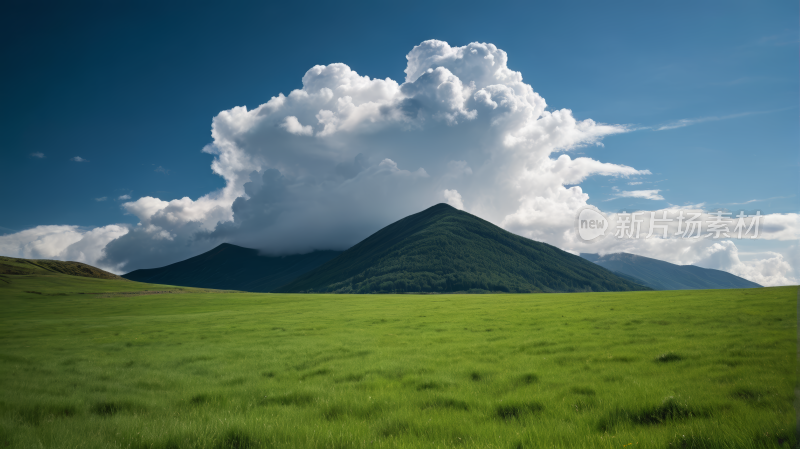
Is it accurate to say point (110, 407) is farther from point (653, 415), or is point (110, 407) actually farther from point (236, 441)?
point (653, 415)

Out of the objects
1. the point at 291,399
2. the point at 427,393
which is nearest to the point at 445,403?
the point at 427,393

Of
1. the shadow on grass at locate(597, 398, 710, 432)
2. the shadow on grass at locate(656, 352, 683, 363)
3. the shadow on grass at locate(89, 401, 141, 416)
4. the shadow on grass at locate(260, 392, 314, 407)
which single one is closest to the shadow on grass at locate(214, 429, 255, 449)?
the shadow on grass at locate(260, 392, 314, 407)

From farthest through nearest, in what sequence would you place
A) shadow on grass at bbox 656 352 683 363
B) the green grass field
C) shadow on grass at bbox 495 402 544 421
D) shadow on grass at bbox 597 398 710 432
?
shadow on grass at bbox 656 352 683 363, shadow on grass at bbox 495 402 544 421, shadow on grass at bbox 597 398 710 432, the green grass field

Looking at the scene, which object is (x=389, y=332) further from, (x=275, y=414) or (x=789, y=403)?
(x=789, y=403)

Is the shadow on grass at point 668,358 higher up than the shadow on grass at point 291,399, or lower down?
higher up

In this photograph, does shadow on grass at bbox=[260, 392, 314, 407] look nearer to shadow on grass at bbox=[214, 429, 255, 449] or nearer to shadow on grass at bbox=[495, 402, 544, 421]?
shadow on grass at bbox=[214, 429, 255, 449]

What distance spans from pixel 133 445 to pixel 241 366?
843 cm

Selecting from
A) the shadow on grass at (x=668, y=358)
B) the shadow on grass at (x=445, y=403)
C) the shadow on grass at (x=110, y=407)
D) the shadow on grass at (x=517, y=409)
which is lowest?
the shadow on grass at (x=110, y=407)

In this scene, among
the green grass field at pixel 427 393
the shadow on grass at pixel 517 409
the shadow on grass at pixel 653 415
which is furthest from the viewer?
the shadow on grass at pixel 517 409

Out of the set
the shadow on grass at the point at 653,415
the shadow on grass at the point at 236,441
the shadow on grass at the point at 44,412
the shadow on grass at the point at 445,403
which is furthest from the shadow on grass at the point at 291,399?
the shadow on grass at the point at 653,415

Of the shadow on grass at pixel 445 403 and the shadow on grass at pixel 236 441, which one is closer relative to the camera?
the shadow on grass at pixel 236 441

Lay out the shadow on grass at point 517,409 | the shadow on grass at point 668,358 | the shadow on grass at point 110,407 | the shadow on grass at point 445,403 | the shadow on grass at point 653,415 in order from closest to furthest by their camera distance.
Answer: the shadow on grass at point 653,415
the shadow on grass at point 517,409
the shadow on grass at point 445,403
the shadow on grass at point 110,407
the shadow on grass at point 668,358

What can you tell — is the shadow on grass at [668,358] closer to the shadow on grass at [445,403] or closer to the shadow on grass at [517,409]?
the shadow on grass at [517,409]

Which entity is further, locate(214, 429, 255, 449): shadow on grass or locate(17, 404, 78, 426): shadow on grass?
locate(17, 404, 78, 426): shadow on grass
